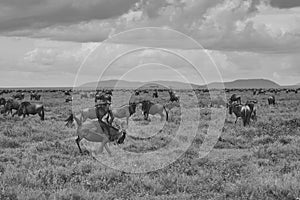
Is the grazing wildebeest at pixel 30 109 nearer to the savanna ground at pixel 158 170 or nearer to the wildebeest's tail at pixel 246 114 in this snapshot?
the savanna ground at pixel 158 170

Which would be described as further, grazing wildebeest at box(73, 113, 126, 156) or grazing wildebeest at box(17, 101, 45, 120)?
grazing wildebeest at box(17, 101, 45, 120)

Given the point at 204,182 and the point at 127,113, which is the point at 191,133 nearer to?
the point at 127,113

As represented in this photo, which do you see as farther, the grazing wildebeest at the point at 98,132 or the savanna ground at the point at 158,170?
the grazing wildebeest at the point at 98,132

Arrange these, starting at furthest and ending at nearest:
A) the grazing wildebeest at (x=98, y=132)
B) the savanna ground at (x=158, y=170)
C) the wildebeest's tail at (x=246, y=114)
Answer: the wildebeest's tail at (x=246, y=114)
the grazing wildebeest at (x=98, y=132)
the savanna ground at (x=158, y=170)

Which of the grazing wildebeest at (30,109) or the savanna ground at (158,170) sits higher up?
the grazing wildebeest at (30,109)

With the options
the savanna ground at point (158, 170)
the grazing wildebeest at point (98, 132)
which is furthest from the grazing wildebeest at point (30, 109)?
the grazing wildebeest at point (98, 132)

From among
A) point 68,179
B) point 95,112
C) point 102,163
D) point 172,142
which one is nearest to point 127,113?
point 95,112

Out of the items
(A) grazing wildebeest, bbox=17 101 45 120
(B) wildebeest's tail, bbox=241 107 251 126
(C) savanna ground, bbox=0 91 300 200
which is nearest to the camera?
(C) savanna ground, bbox=0 91 300 200

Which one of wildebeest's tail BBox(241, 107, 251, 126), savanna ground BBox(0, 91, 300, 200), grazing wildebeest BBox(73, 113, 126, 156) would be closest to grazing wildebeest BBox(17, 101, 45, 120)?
savanna ground BBox(0, 91, 300, 200)

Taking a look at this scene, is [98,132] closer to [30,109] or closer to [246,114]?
[246,114]

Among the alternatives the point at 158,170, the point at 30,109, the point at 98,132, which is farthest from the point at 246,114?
the point at 30,109

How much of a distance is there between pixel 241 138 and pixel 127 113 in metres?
7.72

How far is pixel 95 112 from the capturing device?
22.5 meters

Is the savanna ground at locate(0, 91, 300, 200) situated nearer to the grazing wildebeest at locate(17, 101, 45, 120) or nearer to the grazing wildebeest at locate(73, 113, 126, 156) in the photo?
the grazing wildebeest at locate(73, 113, 126, 156)
